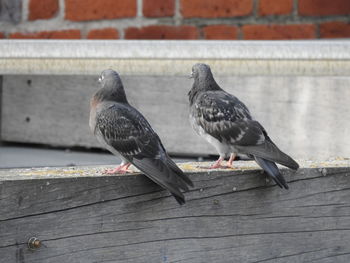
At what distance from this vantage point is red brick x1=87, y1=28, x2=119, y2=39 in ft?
14.5

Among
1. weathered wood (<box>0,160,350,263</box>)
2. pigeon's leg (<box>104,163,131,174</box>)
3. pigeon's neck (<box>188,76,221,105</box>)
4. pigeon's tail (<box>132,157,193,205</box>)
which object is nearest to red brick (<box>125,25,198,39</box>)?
pigeon's neck (<box>188,76,221,105</box>)

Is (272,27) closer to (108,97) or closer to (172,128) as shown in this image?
(172,128)

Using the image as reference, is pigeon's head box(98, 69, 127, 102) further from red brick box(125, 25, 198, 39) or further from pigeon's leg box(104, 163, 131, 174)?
red brick box(125, 25, 198, 39)

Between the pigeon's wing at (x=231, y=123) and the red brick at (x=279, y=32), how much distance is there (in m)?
0.87

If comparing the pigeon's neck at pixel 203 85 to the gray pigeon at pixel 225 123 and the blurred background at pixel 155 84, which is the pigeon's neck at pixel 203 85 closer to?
the gray pigeon at pixel 225 123

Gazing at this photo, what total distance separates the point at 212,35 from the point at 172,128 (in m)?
0.50

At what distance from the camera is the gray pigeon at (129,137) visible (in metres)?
2.73

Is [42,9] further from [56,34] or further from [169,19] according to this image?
[169,19]

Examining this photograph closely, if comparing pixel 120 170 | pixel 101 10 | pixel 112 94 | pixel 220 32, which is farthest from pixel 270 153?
pixel 101 10

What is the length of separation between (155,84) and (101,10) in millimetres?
476

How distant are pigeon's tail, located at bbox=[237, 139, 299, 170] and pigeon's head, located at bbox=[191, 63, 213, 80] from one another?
0.89 feet

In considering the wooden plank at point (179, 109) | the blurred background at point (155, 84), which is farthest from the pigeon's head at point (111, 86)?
the wooden plank at point (179, 109)

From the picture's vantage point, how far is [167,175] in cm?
273

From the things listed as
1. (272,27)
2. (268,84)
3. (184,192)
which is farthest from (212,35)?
(184,192)
